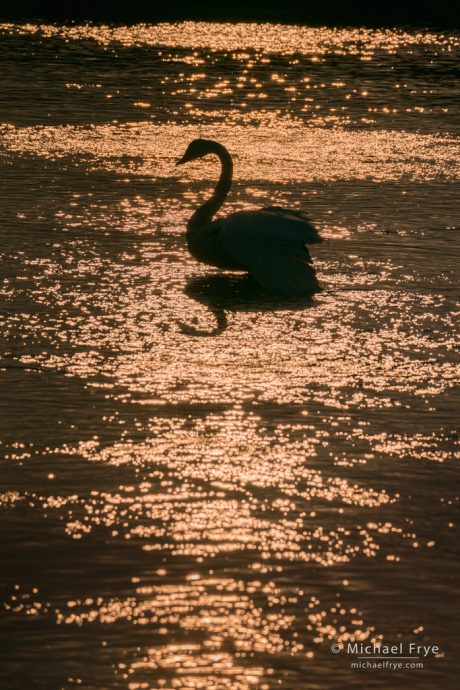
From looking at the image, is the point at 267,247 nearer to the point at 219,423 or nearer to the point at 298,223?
the point at 298,223

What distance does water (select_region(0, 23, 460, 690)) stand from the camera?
569 centimetres

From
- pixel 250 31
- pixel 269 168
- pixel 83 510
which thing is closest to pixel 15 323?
pixel 83 510

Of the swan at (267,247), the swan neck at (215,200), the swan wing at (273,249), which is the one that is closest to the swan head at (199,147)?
the swan neck at (215,200)

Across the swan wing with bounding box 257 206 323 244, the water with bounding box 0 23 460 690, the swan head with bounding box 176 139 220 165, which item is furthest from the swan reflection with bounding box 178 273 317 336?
the swan head with bounding box 176 139 220 165

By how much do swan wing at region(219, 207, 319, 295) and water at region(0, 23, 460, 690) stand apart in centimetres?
18

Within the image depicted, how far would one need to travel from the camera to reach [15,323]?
956 cm

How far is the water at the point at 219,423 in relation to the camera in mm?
5691

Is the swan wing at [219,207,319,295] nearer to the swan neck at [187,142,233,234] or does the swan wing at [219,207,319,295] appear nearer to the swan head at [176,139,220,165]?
the swan neck at [187,142,233,234]

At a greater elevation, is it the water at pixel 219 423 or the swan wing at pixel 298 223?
the swan wing at pixel 298 223

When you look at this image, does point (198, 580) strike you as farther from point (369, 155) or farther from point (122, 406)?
point (369, 155)

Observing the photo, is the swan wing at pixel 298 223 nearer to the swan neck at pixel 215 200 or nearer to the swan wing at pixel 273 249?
the swan wing at pixel 273 249

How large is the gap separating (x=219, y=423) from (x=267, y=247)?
314 centimetres

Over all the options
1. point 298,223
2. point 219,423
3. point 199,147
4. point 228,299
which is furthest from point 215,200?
point 219,423

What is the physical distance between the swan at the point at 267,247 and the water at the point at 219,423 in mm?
163
